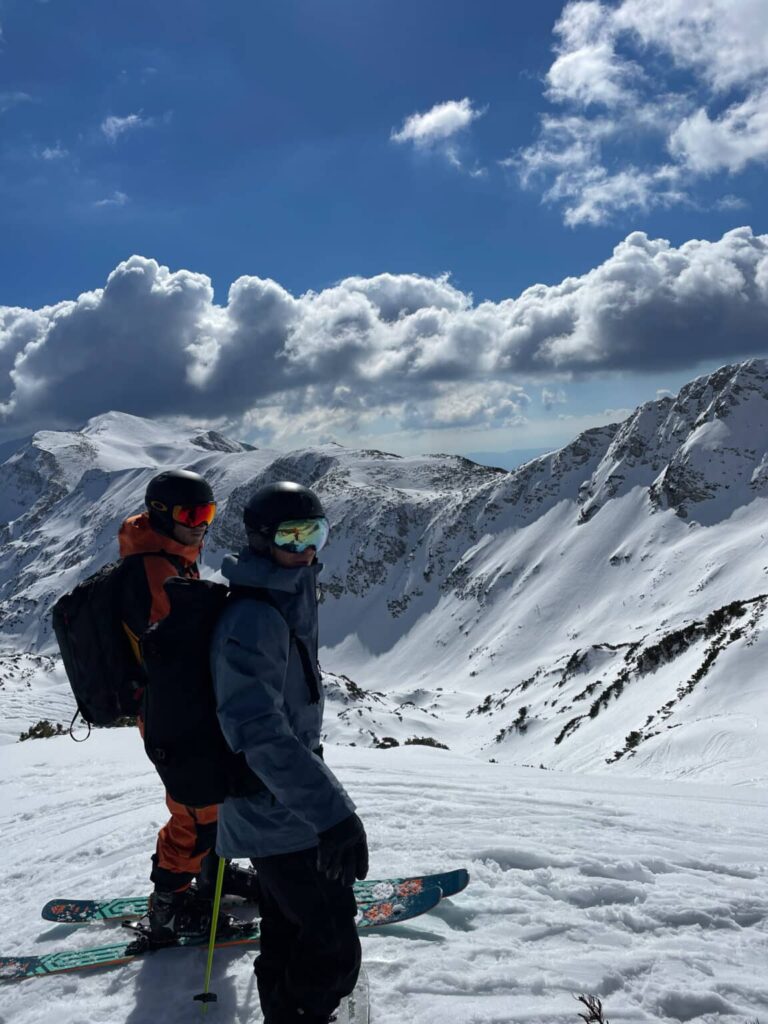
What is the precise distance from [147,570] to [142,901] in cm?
256

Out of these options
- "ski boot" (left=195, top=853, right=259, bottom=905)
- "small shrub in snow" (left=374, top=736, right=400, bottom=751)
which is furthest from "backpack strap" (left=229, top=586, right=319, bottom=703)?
"small shrub in snow" (left=374, top=736, right=400, bottom=751)

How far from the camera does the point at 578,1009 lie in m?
3.67

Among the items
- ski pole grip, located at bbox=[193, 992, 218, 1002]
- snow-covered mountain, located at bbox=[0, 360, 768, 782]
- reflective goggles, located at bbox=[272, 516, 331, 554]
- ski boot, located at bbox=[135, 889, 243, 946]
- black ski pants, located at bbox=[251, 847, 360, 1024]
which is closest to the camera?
black ski pants, located at bbox=[251, 847, 360, 1024]

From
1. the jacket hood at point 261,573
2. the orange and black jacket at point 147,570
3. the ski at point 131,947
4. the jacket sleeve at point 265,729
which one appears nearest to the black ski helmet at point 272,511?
the jacket hood at point 261,573

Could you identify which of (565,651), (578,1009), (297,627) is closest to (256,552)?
(297,627)

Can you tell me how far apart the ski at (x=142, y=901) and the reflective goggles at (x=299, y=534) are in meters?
2.87

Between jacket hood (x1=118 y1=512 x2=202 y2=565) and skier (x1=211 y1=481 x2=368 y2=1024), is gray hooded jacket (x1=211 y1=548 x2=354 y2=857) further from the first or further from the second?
jacket hood (x1=118 y1=512 x2=202 y2=565)

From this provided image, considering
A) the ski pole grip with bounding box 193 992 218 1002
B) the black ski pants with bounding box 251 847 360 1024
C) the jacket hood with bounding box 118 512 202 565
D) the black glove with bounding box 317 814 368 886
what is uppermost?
the jacket hood with bounding box 118 512 202 565

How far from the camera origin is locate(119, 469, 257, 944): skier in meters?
4.64

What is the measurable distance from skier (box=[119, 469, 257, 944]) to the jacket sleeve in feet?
4.72

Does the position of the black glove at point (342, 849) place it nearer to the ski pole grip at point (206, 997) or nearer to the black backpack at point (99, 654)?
the ski pole grip at point (206, 997)

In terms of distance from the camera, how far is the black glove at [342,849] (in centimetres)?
323

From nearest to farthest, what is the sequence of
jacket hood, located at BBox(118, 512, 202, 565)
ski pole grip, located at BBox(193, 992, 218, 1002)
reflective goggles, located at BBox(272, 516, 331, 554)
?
reflective goggles, located at BBox(272, 516, 331, 554) → ski pole grip, located at BBox(193, 992, 218, 1002) → jacket hood, located at BBox(118, 512, 202, 565)

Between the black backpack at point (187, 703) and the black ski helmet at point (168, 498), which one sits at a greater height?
the black ski helmet at point (168, 498)
